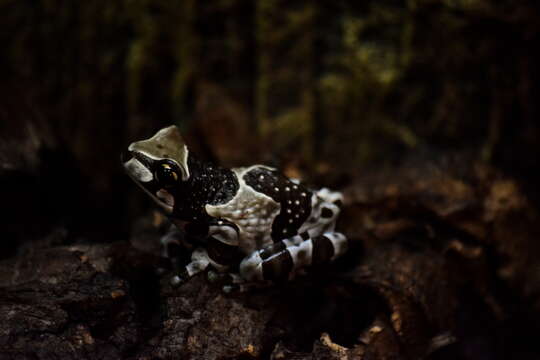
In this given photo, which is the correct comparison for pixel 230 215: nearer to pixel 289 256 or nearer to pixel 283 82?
pixel 289 256

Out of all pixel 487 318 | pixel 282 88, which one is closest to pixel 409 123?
pixel 282 88

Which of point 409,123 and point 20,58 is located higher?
point 409,123

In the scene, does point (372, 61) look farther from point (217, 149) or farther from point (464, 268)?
point (464, 268)

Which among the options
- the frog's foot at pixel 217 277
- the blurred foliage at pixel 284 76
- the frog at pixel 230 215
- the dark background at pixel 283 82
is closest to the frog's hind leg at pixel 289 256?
the frog at pixel 230 215

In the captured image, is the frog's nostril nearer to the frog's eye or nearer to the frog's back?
the frog's eye

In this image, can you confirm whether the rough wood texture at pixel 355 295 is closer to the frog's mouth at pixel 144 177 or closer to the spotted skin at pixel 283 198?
the spotted skin at pixel 283 198

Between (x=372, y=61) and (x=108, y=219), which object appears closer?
(x=108, y=219)

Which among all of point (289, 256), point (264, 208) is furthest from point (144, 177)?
point (289, 256)

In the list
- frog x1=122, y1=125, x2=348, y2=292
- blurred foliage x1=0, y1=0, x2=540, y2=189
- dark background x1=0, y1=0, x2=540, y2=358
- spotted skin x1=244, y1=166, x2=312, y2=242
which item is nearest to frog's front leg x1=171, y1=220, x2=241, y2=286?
frog x1=122, y1=125, x2=348, y2=292
